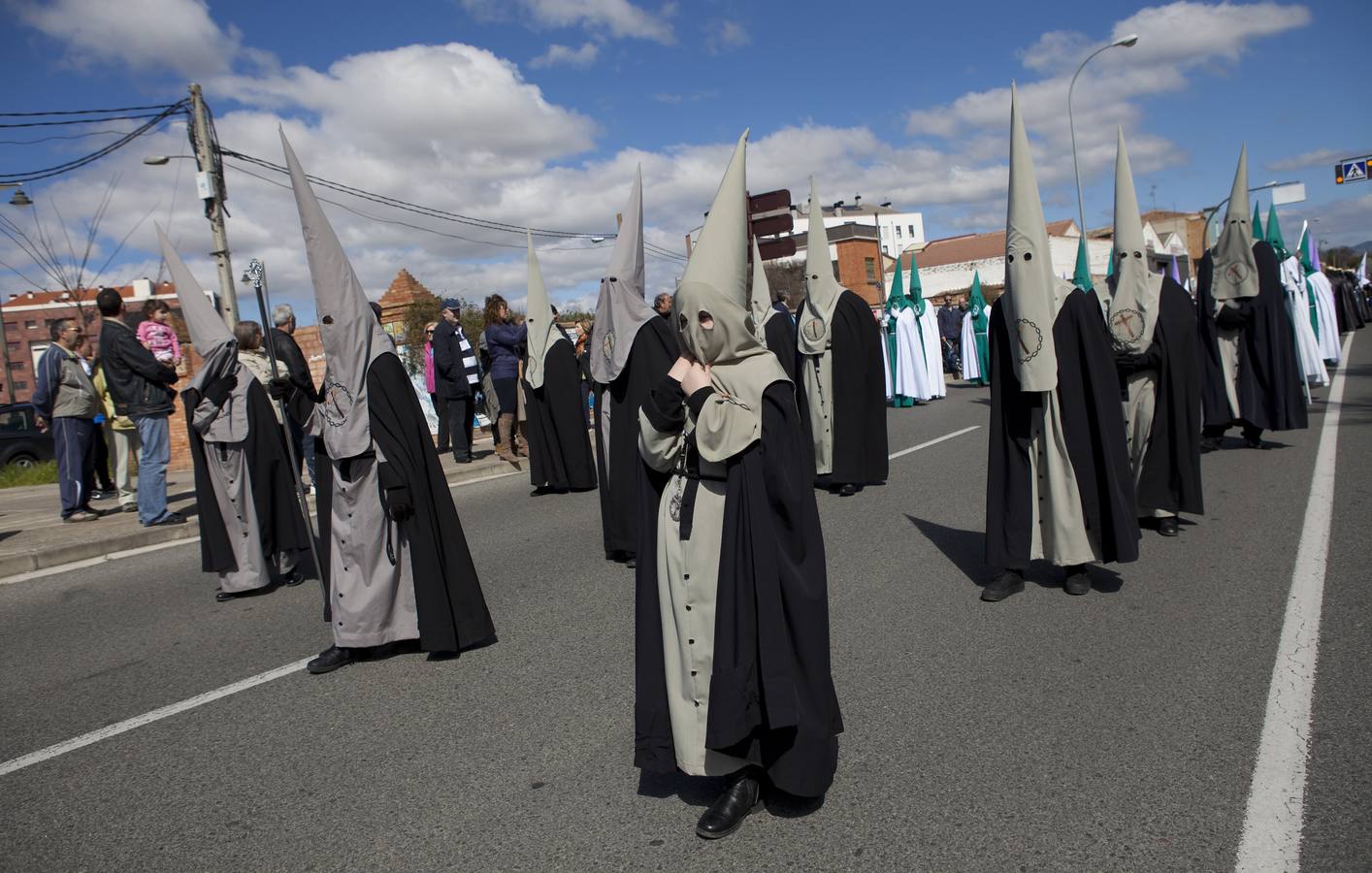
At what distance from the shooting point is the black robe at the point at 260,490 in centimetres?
668

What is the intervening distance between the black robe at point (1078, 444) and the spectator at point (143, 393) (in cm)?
723

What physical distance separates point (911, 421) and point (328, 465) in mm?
11612

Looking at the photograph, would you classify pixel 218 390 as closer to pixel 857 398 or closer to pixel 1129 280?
pixel 857 398

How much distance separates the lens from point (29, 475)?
55.1ft

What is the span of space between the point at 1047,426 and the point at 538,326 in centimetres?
616

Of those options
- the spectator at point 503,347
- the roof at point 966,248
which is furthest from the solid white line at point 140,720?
the roof at point 966,248

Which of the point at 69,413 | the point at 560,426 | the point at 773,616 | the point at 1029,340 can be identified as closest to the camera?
the point at 773,616

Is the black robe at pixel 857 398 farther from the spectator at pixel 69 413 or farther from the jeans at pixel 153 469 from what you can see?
the spectator at pixel 69 413

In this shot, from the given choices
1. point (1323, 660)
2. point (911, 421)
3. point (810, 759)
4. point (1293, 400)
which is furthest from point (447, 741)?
point (911, 421)

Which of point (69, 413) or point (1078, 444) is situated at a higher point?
point (69, 413)

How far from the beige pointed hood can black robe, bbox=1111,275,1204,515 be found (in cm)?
481

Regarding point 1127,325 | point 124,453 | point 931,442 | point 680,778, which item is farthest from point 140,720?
point 931,442

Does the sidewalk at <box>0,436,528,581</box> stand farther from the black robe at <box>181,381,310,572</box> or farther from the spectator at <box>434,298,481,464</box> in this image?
the black robe at <box>181,381,310,572</box>

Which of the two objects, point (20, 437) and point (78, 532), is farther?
point (20, 437)
